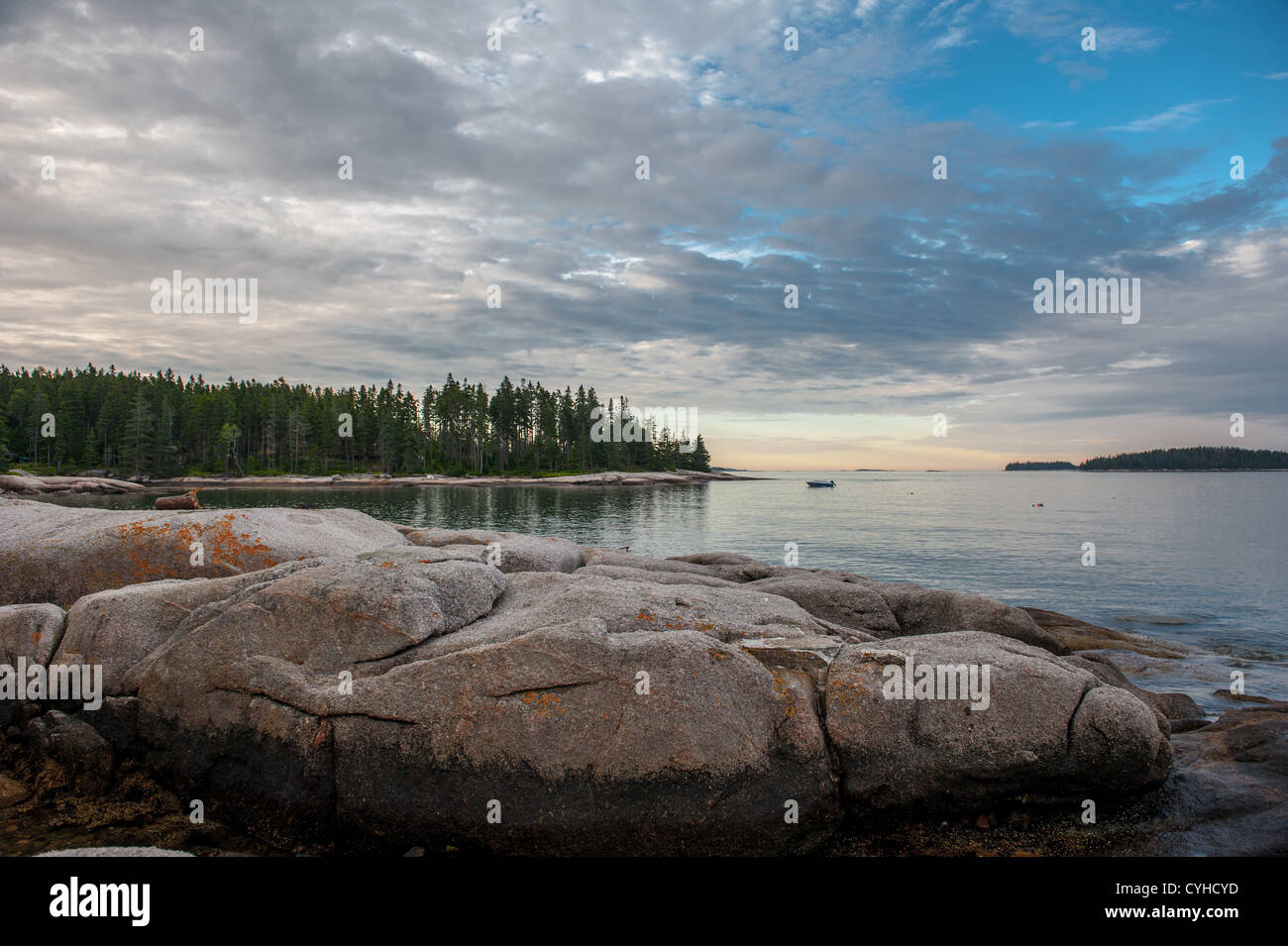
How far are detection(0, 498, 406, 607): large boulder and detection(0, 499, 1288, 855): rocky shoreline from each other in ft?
10.4

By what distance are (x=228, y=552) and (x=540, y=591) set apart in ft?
23.0

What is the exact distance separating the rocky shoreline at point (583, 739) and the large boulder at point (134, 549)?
10.4 feet

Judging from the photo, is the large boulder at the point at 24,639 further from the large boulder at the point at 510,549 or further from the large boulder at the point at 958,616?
the large boulder at the point at 958,616

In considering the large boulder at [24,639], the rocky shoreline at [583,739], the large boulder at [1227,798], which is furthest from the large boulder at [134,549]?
the large boulder at [1227,798]

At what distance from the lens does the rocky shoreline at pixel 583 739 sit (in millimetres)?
7840

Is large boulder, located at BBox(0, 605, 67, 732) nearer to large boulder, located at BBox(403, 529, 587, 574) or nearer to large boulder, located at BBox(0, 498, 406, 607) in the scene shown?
large boulder, located at BBox(0, 498, 406, 607)

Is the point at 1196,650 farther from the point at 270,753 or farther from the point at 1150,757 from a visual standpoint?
the point at 270,753

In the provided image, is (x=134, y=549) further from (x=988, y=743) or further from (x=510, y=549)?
(x=988, y=743)

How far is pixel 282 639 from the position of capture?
9.06m

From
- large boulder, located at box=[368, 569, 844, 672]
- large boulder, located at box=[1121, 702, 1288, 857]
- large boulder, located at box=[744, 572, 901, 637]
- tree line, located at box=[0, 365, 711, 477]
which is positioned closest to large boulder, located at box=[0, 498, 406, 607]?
large boulder, located at box=[368, 569, 844, 672]

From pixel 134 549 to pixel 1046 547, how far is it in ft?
163

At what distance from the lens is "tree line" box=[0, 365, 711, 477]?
433ft
